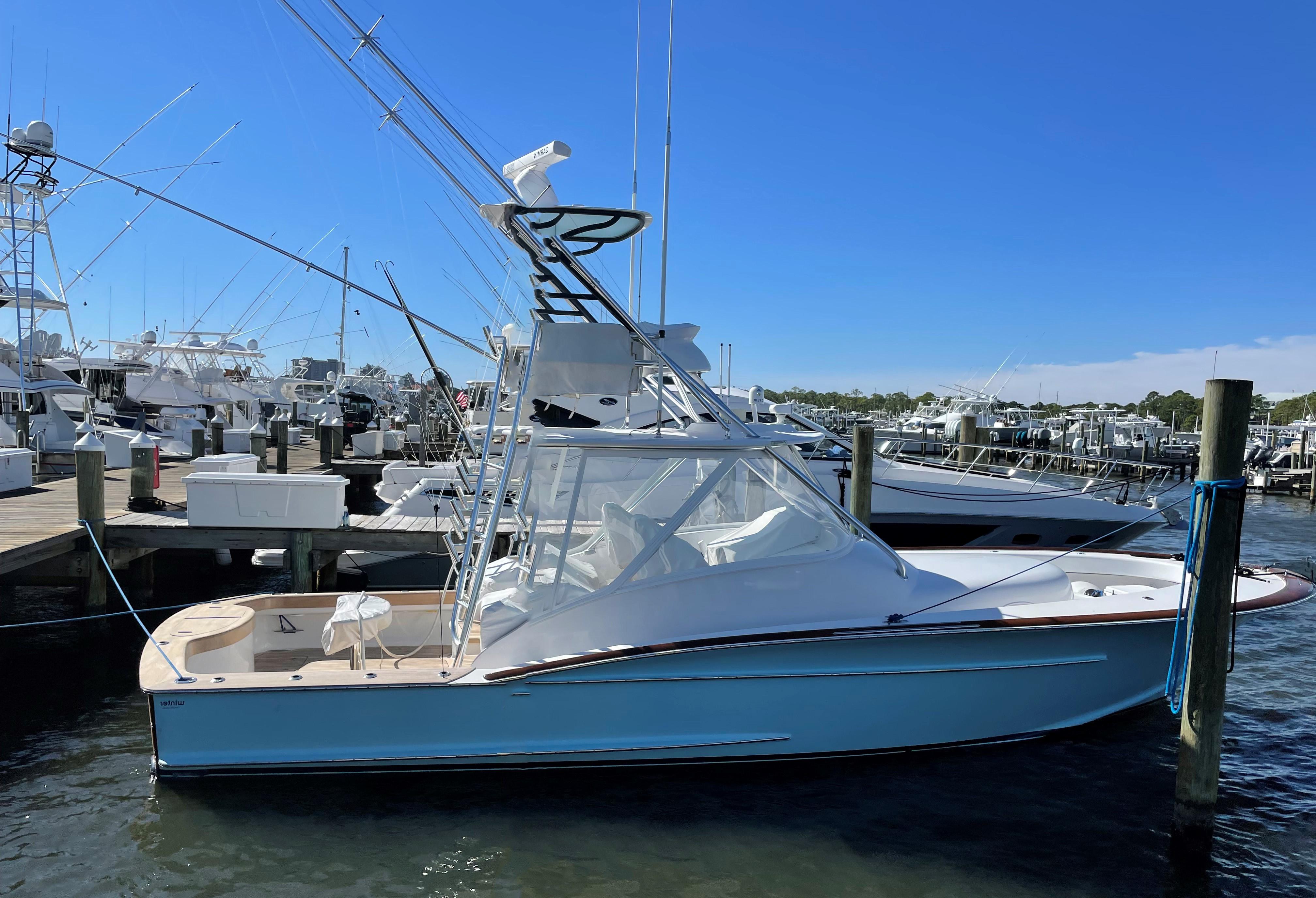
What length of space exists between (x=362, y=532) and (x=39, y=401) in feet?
50.8

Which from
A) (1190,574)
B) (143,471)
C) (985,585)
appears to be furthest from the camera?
(143,471)

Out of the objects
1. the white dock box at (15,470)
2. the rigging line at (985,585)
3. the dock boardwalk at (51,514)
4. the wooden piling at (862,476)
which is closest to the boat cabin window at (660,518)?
the rigging line at (985,585)

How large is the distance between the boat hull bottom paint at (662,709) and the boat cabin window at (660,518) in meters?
0.66

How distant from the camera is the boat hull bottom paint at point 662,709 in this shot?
500cm

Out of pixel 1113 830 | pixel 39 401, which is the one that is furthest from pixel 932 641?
pixel 39 401

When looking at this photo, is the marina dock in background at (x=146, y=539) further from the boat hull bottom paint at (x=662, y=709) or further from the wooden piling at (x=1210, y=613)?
the wooden piling at (x=1210, y=613)

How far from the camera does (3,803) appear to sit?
508 centimetres

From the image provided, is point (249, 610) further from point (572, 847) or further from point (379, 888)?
point (572, 847)

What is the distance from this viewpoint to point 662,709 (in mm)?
5164

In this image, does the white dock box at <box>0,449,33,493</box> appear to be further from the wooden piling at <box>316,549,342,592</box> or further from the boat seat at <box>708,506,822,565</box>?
the boat seat at <box>708,506,822,565</box>

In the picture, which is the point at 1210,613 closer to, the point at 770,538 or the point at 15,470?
the point at 770,538

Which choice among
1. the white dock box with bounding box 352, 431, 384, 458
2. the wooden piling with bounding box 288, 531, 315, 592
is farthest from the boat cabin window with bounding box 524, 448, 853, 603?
the white dock box with bounding box 352, 431, 384, 458

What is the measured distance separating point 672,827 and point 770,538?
1.93m

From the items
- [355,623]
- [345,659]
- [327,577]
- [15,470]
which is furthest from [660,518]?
[15,470]
